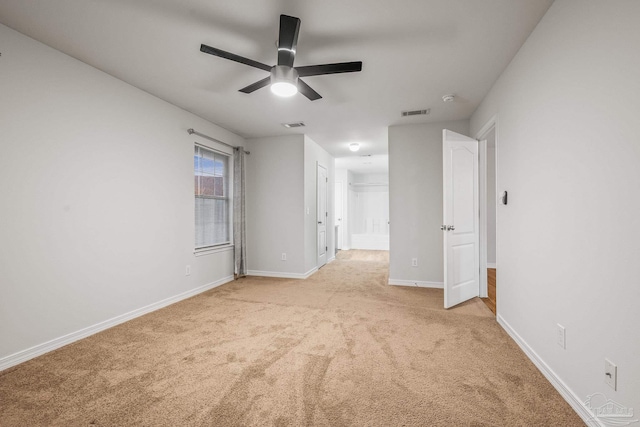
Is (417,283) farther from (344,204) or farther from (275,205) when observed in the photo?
(344,204)

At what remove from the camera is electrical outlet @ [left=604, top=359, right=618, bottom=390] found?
1.33 metres

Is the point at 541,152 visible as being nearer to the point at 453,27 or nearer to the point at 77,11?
the point at 453,27

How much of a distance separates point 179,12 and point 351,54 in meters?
1.37

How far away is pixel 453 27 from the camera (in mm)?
2127

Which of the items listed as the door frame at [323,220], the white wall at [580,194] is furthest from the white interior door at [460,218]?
the door frame at [323,220]

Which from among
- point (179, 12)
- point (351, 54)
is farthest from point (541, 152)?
point (179, 12)

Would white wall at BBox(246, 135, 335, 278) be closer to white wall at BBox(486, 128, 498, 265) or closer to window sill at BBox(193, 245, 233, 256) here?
window sill at BBox(193, 245, 233, 256)

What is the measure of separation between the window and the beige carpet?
56.8 inches

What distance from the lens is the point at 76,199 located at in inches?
101

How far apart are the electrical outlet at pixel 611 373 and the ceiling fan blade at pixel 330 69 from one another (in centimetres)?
222

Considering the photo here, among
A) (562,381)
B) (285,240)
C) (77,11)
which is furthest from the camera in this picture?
(285,240)

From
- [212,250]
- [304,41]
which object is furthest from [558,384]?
[212,250]

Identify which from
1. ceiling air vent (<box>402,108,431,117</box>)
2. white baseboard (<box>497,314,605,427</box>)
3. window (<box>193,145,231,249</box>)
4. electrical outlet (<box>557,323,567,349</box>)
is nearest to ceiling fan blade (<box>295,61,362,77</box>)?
ceiling air vent (<box>402,108,431,117</box>)

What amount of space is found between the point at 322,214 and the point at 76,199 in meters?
4.18
